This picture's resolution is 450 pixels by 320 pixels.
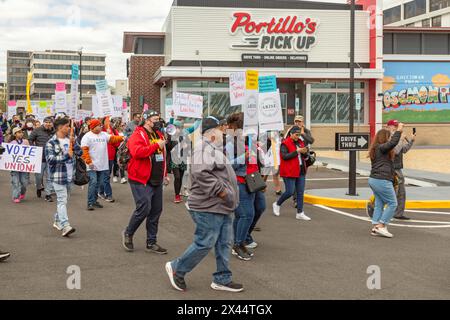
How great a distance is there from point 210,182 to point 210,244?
0.63m

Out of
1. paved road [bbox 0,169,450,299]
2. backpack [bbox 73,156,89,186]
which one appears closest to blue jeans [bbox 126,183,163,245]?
paved road [bbox 0,169,450,299]

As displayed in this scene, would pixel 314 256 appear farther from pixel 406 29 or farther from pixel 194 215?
pixel 406 29

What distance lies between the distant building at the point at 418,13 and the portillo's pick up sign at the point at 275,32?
37.6 metres

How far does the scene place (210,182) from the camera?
564cm

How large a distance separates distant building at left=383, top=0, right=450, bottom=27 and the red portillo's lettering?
124ft

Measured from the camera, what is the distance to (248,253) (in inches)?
289

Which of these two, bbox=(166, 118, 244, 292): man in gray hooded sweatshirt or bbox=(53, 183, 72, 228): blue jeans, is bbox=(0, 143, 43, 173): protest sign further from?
bbox=(166, 118, 244, 292): man in gray hooded sweatshirt

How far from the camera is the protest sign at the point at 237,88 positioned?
11.4m

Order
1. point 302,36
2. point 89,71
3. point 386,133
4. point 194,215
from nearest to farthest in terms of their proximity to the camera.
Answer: point 194,215
point 386,133
point 302,36
point 89,71

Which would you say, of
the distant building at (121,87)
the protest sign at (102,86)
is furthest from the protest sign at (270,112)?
the distant building at (121,87)

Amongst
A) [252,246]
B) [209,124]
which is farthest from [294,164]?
[209,124]

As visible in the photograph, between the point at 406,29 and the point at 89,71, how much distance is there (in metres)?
119

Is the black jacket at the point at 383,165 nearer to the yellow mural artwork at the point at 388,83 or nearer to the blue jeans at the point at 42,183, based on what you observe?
the blue jeans at the point at 42,183
